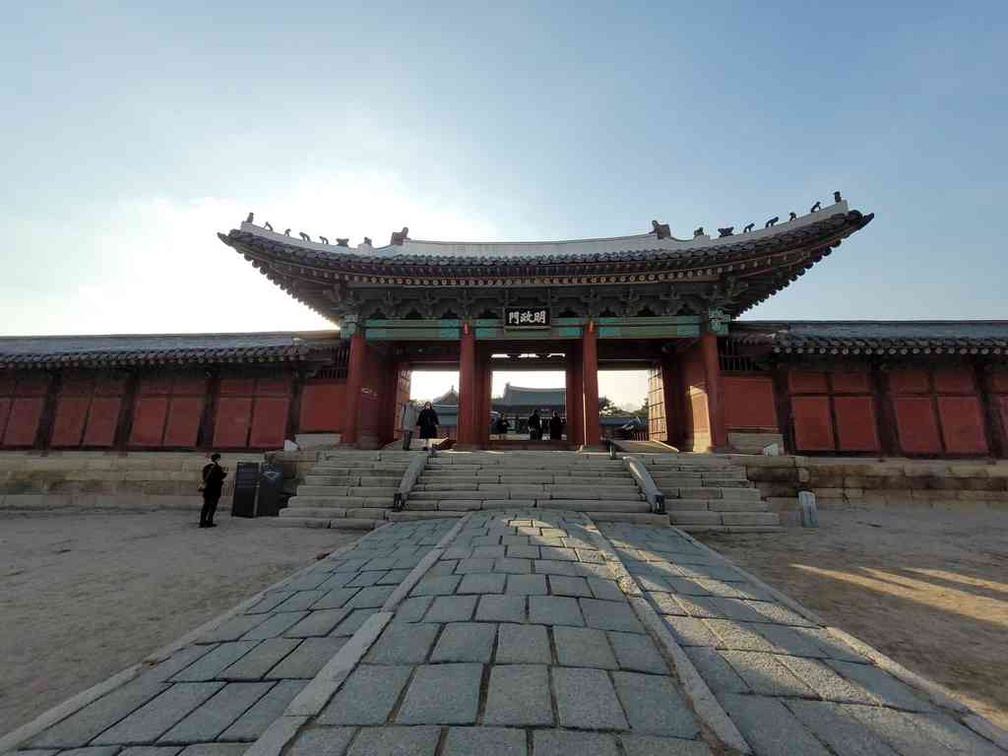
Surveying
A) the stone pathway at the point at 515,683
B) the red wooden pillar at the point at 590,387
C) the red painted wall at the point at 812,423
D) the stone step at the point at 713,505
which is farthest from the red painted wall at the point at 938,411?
the stone pathway at the point at 515,683

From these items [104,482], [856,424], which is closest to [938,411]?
[856,424]

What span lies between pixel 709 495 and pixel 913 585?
322 centimetres

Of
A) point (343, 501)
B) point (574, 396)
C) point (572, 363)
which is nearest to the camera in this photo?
point (343, 501)

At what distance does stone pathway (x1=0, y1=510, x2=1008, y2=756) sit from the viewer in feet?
5.52

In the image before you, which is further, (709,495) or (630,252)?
(630,252)

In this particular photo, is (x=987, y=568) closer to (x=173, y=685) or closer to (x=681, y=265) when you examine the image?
(x=681, y=265)

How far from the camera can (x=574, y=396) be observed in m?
13.5

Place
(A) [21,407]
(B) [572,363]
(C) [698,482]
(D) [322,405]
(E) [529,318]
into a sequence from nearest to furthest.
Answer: (C) [698,482]
(E) [529,318]
(D) [322,405]
(A) [21,407]
(B) [572,363]

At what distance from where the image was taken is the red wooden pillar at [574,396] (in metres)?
13.1

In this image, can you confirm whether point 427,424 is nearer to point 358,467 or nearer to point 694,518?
point 358,467

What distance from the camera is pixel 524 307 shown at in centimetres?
1176

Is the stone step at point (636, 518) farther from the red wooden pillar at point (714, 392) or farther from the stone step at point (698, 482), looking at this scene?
the red wooden pillar at point (714, 392)

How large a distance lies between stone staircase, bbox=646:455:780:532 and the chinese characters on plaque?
490 centimetres

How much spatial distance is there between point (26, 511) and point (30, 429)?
3.58 meters
